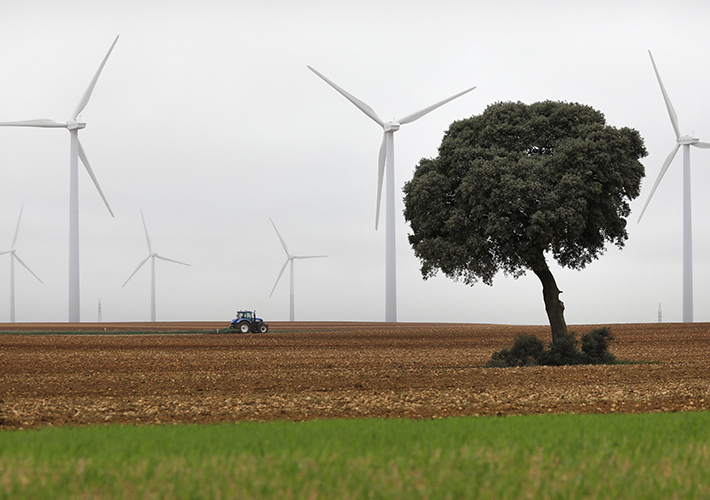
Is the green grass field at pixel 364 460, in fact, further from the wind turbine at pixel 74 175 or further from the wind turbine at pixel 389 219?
the wind turbine at pixel 74 175

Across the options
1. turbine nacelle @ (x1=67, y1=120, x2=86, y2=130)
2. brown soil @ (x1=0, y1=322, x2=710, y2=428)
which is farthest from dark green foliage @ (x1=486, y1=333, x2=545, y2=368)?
turbine nacelle @ (x1=67, y1=120, x2=86, y2=130)

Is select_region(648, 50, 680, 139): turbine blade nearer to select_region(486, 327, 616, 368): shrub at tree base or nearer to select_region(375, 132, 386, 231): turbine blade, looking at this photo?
select_region(375, 132, 386, 231): turbine blade

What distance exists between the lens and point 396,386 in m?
22.8

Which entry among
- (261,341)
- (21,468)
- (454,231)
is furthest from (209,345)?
(21,468)

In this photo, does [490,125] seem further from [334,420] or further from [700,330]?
[700,330]

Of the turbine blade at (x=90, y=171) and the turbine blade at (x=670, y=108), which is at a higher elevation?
the turbine blade at (x=670, y=108)

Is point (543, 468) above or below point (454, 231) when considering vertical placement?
below

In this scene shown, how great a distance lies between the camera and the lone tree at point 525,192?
30344mm

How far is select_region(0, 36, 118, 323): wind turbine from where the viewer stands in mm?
66750

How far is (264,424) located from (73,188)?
58872mm

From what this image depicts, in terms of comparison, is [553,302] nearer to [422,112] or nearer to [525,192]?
[525,192]

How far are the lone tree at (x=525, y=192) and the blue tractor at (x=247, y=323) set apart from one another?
2707 cm

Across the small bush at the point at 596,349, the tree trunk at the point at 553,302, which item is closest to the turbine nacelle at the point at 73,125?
the tree trunk at the point at 553,302

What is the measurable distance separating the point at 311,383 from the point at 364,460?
13.3 metres
